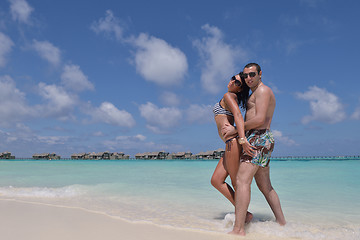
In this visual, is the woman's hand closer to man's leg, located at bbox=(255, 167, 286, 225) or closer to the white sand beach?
man's leg, located at bbox=(255, 167, 286, 225)

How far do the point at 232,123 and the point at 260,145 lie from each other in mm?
488

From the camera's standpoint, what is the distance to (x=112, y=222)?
352 centimetres

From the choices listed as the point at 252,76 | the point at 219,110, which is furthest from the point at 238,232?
the point at 252,76

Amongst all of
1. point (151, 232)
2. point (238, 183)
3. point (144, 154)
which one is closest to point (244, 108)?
point (238, 183)

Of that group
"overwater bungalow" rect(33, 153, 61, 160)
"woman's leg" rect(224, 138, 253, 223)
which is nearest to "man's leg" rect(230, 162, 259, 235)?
"woman's leg" rect(224, 138, 253, 223)

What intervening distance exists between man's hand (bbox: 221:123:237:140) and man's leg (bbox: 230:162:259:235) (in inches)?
14.8

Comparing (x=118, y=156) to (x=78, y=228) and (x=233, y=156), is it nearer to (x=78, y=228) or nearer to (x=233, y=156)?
(x=78, y=228)

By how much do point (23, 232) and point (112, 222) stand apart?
1.05 meters

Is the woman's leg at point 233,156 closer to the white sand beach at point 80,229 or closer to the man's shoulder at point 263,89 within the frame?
the man's shoulder at point 263,89

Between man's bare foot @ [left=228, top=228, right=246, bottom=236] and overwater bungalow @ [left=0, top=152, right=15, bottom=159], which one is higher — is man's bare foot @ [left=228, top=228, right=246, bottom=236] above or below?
below

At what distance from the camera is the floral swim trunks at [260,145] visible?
316cm

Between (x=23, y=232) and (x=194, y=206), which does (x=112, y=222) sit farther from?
(x=194, y=206)

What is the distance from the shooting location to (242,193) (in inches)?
123

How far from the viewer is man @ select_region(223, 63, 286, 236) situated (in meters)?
3.11
